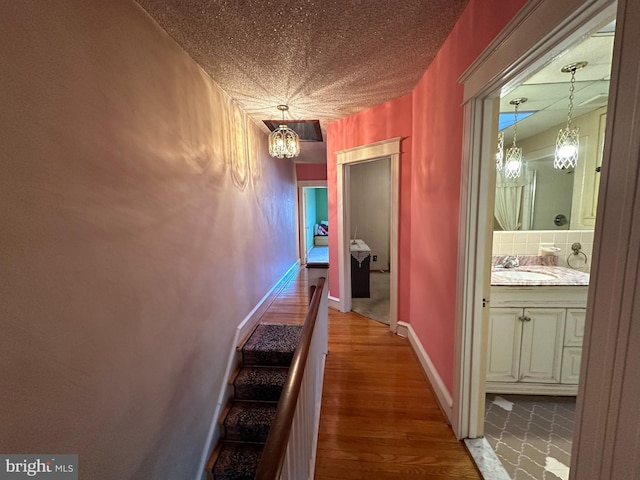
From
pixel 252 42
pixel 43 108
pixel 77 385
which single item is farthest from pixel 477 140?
pixel 77 385

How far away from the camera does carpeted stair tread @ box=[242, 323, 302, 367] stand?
8.26 ft

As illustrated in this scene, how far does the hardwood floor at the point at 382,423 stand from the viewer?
4.92 ft

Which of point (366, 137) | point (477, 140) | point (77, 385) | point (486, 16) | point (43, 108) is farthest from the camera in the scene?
point (366, 137)

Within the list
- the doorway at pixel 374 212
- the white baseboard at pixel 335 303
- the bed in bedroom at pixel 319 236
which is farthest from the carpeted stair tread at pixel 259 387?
the bed in bedroom at pixel 319 236

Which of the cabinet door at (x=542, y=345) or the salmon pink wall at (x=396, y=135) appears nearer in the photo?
the cabinet door at (x=542, y=345)

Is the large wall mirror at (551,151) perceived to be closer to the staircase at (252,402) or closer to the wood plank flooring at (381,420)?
the wood plank flooring at (381,420)

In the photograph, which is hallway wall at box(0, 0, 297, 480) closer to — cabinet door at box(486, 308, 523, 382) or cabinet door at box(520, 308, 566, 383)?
cabinet door at box(486, 308, 523, 382)

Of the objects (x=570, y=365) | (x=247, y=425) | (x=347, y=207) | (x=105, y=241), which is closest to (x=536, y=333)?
(x=570, y=365)

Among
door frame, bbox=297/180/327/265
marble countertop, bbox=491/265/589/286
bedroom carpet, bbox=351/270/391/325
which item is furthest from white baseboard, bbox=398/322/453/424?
door frame, bbox=297/180/327/265

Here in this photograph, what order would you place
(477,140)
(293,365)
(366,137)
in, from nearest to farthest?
1. (293,365)
2. (477,140)
3. (366,137)

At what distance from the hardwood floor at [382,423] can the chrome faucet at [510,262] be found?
1234mm

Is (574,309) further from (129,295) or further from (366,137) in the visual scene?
(129,295)

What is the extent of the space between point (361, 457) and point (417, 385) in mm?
817

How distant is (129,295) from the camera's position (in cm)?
124
